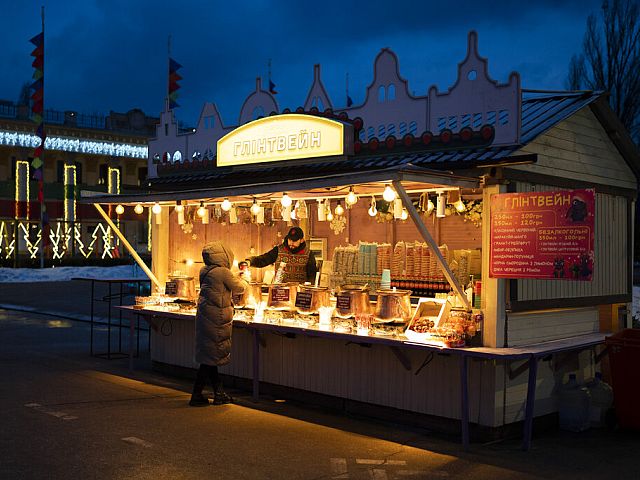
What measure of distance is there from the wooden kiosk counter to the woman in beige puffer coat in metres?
0.57

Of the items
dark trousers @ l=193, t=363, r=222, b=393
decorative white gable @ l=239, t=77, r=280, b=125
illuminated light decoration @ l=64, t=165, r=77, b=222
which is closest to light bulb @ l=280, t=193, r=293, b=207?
decorative white gable @ l=239, t=77, r=280, b=125

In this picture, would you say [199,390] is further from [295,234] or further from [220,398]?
[295,234]

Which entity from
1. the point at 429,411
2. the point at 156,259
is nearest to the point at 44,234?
the point at 156,259

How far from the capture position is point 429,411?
9.20m

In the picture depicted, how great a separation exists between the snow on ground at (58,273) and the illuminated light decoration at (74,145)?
8.27m

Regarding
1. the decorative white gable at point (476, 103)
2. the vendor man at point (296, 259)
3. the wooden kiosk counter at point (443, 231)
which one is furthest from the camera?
the vendor man at point (296, 259)

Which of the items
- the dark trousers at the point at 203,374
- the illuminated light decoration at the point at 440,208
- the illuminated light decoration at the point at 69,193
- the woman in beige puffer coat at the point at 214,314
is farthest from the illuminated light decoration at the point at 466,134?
the illuminated light decoration at the point at 69,193

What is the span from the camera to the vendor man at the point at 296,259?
11.8 metres

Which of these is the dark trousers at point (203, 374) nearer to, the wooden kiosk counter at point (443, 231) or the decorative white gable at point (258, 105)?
the wooden kiosk counter at point (443, 231)

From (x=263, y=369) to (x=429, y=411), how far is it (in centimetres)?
299

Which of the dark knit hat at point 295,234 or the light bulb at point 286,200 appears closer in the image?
the light bulb at point 286,200

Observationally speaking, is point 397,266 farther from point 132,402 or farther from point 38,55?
point 38,55

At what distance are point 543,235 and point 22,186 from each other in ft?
131

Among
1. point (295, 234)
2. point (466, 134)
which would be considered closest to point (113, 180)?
point (295, 234)
